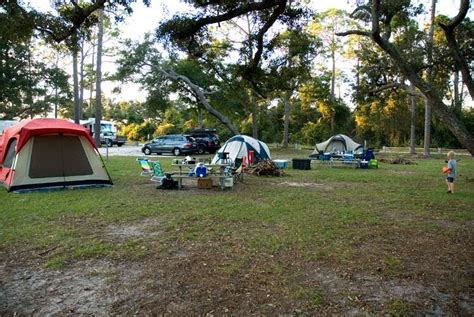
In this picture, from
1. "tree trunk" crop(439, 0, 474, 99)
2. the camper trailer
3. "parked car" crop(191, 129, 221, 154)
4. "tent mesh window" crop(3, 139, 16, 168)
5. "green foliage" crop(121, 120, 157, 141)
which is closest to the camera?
"tree trunk" crop(439, 0, 474, 99)

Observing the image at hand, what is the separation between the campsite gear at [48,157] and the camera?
30.7 ft

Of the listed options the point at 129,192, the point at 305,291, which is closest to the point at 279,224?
the point at 305,291

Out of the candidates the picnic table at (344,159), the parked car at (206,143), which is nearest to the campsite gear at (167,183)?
the picnic table at (344,159)

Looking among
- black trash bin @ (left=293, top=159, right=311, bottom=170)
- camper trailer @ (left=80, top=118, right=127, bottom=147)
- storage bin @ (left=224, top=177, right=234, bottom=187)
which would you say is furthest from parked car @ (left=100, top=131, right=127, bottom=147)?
storage bin @ (left=224, top=177, right=234, bottom=187)

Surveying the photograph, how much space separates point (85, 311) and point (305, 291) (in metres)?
2.01

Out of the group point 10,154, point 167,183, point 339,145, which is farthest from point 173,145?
point 10,154

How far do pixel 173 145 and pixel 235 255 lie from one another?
20083 mm

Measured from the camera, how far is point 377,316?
3332 mm

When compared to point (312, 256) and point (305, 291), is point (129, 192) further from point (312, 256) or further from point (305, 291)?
point (305, 291)

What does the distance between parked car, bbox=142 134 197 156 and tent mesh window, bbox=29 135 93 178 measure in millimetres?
14064

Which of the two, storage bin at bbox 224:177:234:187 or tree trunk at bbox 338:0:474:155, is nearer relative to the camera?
tree trunk at bbox 338:0:474:155

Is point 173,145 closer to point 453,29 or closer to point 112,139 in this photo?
point 112,139

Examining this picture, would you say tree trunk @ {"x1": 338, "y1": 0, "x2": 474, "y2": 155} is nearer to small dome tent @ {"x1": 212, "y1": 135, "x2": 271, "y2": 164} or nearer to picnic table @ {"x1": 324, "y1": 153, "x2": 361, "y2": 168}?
small dome tent @ {"x1": 212, "y1": 135, "x2": 271, "y2": 164}

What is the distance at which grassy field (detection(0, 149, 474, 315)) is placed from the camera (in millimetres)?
3598
